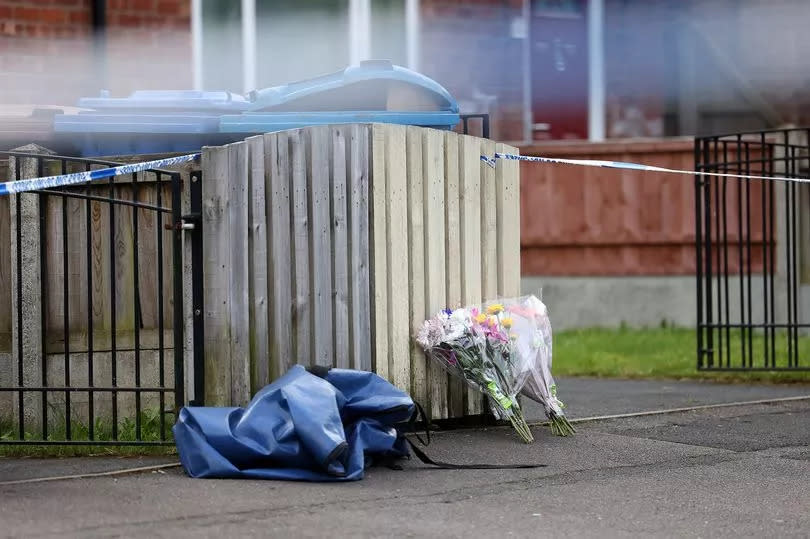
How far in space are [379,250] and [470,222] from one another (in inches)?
27.3

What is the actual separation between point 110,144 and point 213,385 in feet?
5.25

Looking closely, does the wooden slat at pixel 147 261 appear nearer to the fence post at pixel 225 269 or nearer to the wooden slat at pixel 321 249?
the fence post at pixel 225 269

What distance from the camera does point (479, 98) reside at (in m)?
15.1

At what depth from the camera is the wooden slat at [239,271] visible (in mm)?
7160

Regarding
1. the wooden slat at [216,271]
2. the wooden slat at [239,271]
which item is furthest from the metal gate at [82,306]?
the wooden slat at [239,271]

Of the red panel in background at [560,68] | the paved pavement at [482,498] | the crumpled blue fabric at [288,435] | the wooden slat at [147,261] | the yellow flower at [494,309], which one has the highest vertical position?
the red panel in background at [560,68]

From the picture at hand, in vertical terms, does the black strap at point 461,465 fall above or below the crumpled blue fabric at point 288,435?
below

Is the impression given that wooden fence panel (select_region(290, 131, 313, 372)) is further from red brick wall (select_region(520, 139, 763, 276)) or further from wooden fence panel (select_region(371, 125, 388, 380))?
red brick wall (select_region(520, 139, 763, 276))

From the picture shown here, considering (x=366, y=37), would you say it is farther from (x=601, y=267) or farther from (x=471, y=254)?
(x=471, y=254)

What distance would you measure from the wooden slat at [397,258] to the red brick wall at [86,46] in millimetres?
6728

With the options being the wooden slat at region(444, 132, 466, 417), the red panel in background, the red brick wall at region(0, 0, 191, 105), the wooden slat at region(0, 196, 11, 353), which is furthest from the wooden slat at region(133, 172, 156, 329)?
the red panel in background

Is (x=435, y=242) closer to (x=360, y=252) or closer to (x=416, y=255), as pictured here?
(x=416, y=255)

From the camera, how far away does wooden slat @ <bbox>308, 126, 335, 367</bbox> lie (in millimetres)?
7156

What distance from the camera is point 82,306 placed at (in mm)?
7500
